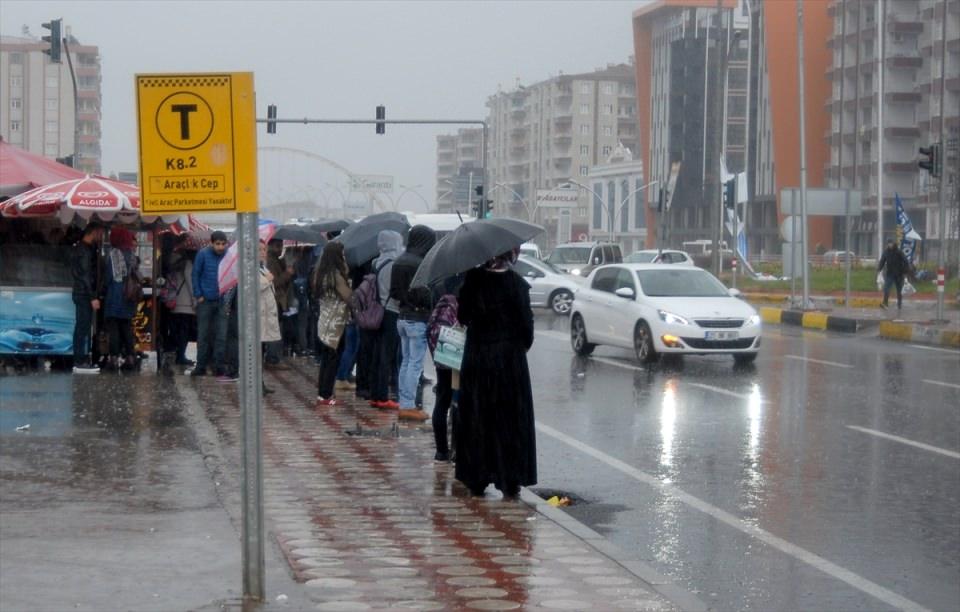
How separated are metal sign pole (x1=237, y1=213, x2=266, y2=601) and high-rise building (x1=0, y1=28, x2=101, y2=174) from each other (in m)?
146

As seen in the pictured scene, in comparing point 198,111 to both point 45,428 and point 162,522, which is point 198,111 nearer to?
point 162,522

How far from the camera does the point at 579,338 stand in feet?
78.0

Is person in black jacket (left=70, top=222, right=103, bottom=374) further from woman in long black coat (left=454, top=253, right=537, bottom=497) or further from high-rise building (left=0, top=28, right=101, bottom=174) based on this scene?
high-rise building (left=0, top=28, right=101, bottom=174)

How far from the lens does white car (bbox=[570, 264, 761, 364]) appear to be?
2108 cm

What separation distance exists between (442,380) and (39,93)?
480ft

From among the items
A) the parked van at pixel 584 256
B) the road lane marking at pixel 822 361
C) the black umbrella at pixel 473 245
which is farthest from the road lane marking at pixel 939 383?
the parked van at pixel 584 256

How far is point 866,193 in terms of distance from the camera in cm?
8975

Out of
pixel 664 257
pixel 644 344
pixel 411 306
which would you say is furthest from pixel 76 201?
pixel 664 257

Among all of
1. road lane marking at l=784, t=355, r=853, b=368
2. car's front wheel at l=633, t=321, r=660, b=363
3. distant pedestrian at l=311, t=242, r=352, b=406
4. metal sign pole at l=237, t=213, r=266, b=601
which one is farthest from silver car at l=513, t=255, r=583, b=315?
metal sign pole at l=237, t=213, r=266, b=601

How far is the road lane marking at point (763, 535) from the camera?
7590mm

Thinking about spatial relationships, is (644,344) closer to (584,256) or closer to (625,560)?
(625,560)

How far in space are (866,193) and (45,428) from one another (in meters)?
82.0

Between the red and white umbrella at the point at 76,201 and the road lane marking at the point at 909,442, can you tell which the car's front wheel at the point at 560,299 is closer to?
the red and white umbrella at the point at 76,201

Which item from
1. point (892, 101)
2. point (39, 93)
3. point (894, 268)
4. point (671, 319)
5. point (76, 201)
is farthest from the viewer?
point (39, 93)
